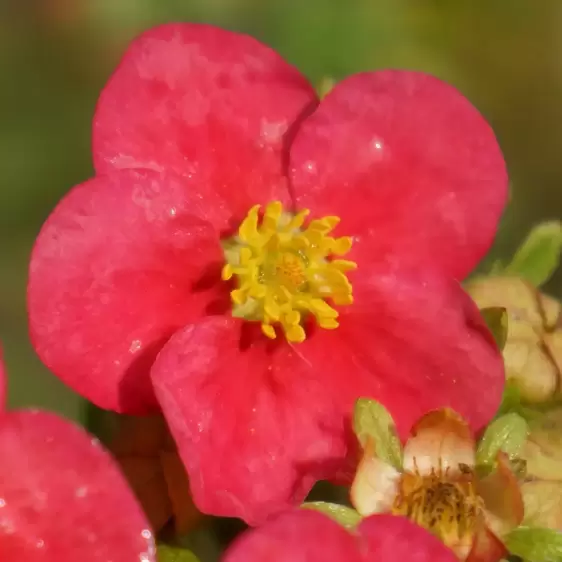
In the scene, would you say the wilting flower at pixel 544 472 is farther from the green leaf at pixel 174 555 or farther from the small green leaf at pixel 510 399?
the green leaf at pixel 174 555

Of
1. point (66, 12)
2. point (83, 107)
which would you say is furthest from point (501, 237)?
point (66, 12)

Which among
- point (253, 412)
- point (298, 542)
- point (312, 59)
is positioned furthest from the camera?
point (312, 59)

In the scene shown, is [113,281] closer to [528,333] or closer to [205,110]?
[205,110]

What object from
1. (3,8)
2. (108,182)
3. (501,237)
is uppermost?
(108,182)

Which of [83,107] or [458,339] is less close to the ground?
[458,339]

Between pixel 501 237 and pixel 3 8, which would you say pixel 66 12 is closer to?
pixel 3 8

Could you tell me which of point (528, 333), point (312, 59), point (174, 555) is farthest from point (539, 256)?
point (312, 59)

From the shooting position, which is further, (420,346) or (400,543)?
(420,346)
